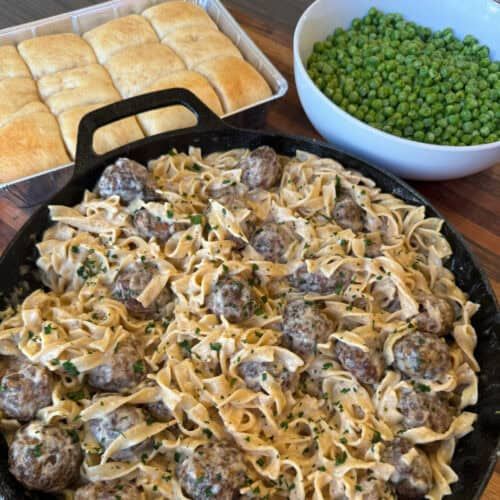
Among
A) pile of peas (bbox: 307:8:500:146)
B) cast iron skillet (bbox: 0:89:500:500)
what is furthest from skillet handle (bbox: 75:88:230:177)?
pile of peas (bbox: 307:8:500:146)

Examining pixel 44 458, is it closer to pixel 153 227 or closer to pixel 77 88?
pixel 153 227

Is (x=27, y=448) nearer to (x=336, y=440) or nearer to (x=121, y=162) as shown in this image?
(x=336, y=440)

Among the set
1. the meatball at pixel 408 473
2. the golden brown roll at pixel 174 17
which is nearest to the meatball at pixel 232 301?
the meatball at pixel 408 473

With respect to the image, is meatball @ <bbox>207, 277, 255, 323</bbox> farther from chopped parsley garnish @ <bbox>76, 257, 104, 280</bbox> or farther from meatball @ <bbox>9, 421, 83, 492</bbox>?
meatball @ <bbox>9, 421, 83, 492</bbox>

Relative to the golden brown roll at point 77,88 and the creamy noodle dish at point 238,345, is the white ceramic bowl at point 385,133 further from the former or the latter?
the golden brown roll at point 77,88

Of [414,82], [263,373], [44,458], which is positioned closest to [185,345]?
[263,373]

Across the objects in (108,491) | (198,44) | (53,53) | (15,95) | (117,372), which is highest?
(198,44)
